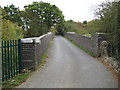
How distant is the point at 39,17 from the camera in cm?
4075

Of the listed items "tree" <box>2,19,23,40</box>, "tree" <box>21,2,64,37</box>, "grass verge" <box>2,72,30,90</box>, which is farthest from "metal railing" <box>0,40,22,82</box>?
"tree" <box>21,2,64,37</box>

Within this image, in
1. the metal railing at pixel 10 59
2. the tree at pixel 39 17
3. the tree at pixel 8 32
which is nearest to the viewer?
the metal railing at pixel 10 59

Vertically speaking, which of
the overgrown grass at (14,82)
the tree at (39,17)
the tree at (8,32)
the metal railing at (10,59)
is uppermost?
the tree at (39,17)

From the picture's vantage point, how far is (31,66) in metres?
7.43

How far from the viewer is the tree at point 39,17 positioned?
3322 cm

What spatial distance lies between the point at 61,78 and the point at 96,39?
18.4ft

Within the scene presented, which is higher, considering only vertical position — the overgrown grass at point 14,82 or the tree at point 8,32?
the tree at point 8,32

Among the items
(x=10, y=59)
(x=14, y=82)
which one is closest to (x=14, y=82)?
(x=14, y=82)

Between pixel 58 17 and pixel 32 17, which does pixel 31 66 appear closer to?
pixel 32 17

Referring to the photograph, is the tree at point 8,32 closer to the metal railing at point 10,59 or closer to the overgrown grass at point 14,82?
the metal railing at point 10,59

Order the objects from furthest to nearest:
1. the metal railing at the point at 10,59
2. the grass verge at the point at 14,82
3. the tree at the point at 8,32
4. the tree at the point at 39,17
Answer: the tree at the point at 39,17
the tree at the point at 8,32
the metal railing at the point at 10,59
the grass verge at the point at 14,82

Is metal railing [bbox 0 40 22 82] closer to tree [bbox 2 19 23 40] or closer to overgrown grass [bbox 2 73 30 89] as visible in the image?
overgrown grass [bbox 2 73 30 89]

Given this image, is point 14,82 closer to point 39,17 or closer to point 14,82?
point 14,82

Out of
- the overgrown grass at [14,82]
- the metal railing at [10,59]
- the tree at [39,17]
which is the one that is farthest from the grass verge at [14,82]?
the tree at [39,17]
